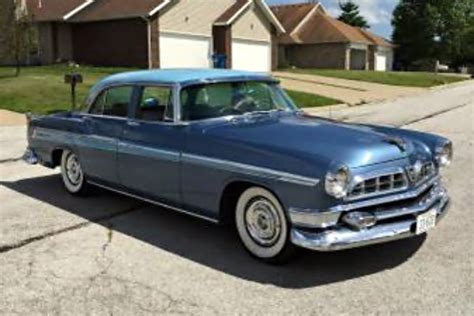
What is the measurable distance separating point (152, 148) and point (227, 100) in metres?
0.83

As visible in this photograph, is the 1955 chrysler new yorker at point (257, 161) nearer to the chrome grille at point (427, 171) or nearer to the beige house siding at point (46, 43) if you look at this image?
the chrome grille at point (427, 171)

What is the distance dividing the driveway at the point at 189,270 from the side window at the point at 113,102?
3.42 feet

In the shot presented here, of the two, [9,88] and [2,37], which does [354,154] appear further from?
[2,37]

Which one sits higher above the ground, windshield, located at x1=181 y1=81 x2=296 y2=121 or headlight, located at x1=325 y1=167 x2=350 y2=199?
windshield, located at x1=181 y1=81 x2=296 y2=121

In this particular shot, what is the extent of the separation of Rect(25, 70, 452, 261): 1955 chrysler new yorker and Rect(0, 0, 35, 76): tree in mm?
19923

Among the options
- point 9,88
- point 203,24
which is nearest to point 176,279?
point 9,88

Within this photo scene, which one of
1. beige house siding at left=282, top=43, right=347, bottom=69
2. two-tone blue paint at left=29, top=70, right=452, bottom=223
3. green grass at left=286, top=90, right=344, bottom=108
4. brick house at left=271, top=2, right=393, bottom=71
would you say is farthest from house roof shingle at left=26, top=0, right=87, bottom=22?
two-tone blue paint at left=29, top=70, right=452, bottom=223

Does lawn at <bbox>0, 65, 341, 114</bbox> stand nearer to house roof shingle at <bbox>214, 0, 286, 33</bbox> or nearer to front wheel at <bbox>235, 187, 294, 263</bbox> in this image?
house roof shingle at <bbox>214, 0, 286, 33</bbox>

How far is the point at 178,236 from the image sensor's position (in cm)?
639

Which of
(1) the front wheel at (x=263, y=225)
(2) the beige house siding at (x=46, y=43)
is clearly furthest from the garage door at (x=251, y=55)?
(1) the front wheel at (x=263, y=225)

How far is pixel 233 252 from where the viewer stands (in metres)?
5.89

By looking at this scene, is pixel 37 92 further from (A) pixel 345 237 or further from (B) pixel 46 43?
(A) pixel 345 237

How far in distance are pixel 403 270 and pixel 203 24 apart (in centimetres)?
3158

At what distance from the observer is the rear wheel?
7887 millimetres
